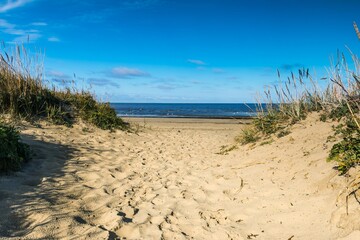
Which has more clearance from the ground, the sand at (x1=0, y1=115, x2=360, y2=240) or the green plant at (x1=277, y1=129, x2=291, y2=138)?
the green plant at (x1=277, y1=129, x2=291, y2=138)

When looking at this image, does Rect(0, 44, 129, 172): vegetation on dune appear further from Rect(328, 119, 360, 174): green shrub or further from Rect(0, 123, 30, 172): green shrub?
Rect(328, 119, 360, 174): green shrub

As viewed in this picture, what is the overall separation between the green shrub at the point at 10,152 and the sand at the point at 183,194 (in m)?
0.20

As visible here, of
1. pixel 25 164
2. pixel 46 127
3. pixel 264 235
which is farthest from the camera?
pixel 46 127

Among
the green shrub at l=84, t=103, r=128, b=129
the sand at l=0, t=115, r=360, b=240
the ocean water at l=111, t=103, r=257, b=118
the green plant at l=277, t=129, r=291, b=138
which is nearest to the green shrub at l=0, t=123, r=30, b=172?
the sand at l=0, t=115, r=360, b=240

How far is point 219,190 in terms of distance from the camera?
468cm

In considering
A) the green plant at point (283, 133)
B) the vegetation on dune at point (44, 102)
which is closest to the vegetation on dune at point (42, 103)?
the vegetation on dune at point (44, 102)

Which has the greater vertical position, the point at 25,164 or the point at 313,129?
the point at 313,129

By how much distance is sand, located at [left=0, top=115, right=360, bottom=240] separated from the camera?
3.13 metres

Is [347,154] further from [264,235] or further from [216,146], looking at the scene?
[216,146]

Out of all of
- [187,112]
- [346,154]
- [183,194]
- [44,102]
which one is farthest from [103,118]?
[187,112]

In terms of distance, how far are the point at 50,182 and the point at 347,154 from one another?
4.17 m

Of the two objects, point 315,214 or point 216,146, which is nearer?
point 315,214

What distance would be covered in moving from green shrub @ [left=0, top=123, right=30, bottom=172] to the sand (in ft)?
0.66

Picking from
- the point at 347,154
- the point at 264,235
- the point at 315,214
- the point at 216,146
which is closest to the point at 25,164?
the point at 264,235
